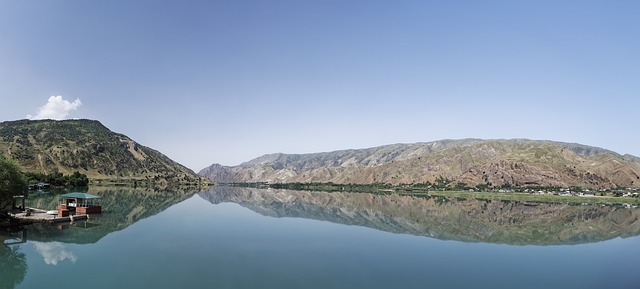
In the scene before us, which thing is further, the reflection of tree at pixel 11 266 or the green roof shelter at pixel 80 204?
the green roof shelter at pixel 80 204

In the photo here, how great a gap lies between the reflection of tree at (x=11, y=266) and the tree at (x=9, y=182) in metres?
12.2

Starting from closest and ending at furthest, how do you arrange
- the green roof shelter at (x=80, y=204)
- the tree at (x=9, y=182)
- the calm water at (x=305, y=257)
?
the calm water at (x=305, y=257) → the tree at (x=9, y=182) → the green roof shelter at (x=80, y=204)

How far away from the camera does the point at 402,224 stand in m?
64.4

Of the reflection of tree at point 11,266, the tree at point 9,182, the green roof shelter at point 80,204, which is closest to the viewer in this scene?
the reflection of tree at point 11,266

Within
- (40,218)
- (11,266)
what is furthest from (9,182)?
(11,266)

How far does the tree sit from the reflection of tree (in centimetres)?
1216

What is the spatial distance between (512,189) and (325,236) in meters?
177

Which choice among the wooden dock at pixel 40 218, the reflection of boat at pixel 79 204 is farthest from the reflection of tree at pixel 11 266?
the reflection of boat at pixel 79 204

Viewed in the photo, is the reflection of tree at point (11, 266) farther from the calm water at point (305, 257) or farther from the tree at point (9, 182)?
the tree at point (9, 182)

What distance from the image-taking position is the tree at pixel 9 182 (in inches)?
1643

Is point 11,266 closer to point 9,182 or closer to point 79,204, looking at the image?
point 9,182

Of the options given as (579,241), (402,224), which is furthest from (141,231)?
(579,241)

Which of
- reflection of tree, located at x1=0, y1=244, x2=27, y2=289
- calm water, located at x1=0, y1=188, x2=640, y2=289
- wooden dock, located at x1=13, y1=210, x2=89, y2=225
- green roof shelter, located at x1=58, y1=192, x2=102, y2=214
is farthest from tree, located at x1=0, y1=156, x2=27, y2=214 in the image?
reflection of tree, located at x1=0, y1=244, x2=27, y2=289

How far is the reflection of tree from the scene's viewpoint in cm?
2298
